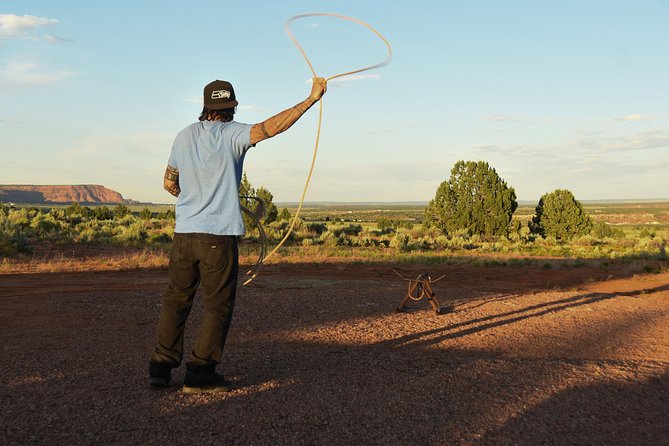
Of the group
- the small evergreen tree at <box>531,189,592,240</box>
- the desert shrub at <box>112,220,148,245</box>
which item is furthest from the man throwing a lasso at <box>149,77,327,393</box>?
the small evergreen tree at <box>531,189,592,240</box>

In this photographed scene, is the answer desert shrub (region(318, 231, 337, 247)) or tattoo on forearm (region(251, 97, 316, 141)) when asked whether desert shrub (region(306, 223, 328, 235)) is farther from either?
tattoo on forearm (region(251, 97, 316, 141))

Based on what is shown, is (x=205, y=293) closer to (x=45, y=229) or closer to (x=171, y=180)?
(x=171, y=180)

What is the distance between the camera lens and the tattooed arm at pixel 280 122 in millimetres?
4723

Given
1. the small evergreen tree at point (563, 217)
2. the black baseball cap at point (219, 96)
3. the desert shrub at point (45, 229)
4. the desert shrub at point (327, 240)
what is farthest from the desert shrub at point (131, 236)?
the small evergreen tree at point (563, 217)

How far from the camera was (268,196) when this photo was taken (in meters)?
41.0

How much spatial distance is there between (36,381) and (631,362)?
5929 mm

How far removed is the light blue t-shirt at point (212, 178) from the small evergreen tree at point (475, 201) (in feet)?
121

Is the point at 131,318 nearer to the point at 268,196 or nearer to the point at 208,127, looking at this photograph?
the point at 208,127

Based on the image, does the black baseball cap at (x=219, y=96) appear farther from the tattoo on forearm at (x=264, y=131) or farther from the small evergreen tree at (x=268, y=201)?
the small evergreen tree at (x=268, y=201)

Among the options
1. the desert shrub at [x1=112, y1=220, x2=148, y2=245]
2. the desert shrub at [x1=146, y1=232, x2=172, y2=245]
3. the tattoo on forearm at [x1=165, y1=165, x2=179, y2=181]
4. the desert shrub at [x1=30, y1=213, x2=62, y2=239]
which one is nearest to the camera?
the tattoo on forearm at [x1=165, y1=165, x2=179, y2=181]

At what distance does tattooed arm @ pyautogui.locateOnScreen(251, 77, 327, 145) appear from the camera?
4723 mm

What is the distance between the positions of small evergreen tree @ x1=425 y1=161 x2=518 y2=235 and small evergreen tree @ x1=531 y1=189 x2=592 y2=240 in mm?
4889

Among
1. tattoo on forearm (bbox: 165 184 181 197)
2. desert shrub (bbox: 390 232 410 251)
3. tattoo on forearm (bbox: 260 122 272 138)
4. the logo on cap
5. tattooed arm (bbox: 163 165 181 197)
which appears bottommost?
desert shrub (bbox: 390 232 410 251)

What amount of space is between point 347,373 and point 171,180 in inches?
92.7
